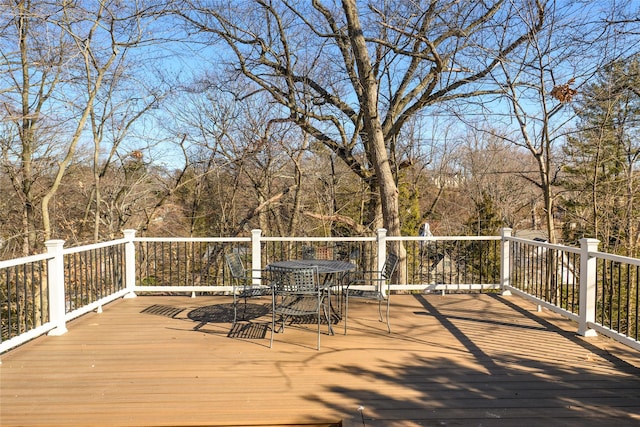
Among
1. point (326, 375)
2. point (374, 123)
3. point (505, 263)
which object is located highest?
point (374, 123)

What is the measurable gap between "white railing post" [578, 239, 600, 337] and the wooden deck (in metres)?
0.16

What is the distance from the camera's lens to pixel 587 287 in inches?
163

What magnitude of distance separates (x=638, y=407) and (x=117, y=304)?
220 inches

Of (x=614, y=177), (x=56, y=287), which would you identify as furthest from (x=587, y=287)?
(x=614, y=177)

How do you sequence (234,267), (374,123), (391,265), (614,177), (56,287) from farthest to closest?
1. (614,177)
2. (374,123)
3. (234,267)
4. (391,265)
5. (56,287)

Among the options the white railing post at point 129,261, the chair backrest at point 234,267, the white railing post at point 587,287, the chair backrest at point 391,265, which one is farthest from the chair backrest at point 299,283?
the white railing post at point 129,261

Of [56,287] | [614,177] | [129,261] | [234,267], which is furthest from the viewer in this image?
[614,177]

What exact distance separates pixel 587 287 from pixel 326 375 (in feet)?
8.90

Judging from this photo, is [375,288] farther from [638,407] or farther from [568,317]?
[638,407]

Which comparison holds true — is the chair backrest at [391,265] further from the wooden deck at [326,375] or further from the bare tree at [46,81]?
the bare tree at [46,81]

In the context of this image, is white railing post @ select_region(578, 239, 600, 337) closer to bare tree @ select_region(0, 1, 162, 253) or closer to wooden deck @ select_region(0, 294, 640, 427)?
wooden deck @ select_region(0, 294, 640, 427)

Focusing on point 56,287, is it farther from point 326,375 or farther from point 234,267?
point 326,375

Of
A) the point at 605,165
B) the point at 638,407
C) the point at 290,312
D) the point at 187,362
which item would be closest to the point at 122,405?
the point at 187,362

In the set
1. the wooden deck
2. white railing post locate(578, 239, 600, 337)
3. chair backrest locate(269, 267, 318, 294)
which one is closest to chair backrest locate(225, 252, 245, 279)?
the wooden deck
